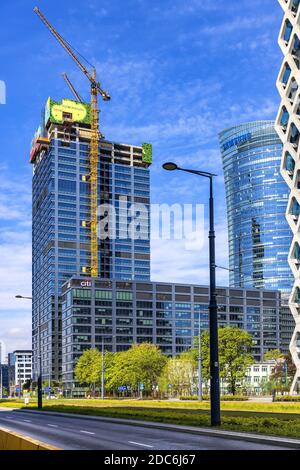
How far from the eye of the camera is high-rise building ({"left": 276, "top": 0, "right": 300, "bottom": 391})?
87875 mm

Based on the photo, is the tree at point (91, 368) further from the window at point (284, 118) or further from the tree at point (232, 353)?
the window at point (284, 118)

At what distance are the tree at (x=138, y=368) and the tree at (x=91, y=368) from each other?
15227 mm

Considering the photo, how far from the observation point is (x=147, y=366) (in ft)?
434

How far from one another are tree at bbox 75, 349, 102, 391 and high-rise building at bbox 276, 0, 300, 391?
2880 inches

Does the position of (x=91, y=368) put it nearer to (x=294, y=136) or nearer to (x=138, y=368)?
(x=138, y=368)

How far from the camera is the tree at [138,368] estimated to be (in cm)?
13162

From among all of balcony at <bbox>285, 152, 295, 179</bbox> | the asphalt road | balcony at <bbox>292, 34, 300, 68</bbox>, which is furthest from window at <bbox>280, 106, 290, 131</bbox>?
the asphalt road

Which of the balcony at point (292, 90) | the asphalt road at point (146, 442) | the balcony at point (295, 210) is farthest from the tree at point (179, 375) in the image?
the asphalt road at point (146, 442)

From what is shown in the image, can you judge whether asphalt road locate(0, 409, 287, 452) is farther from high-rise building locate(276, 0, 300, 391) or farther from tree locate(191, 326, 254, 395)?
tree locate(191, 326, 254, 395)

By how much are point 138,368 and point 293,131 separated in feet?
208
